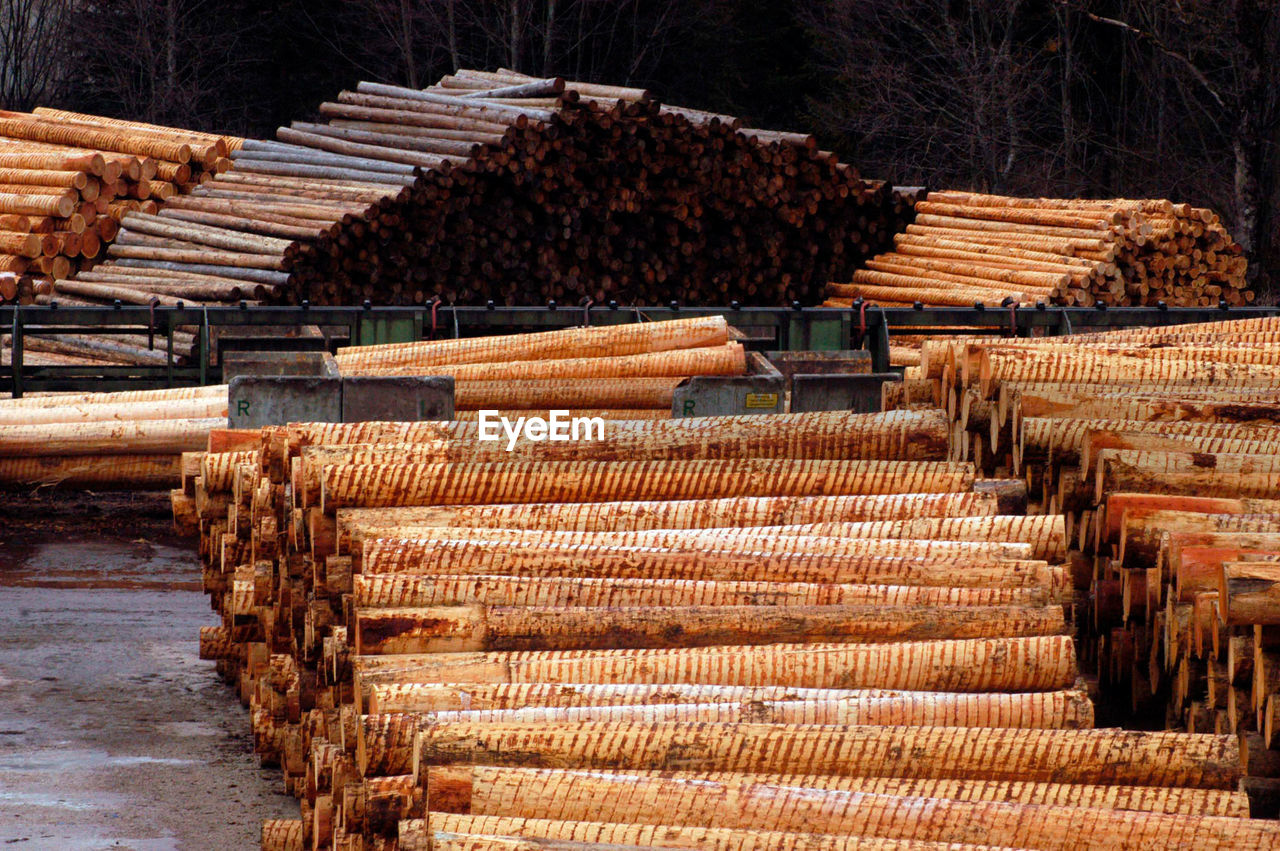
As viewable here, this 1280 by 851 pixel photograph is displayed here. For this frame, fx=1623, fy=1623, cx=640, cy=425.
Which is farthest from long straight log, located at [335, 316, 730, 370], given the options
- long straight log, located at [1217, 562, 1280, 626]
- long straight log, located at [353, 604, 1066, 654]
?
long straight log, located at [1217, 562, 1280, 626]

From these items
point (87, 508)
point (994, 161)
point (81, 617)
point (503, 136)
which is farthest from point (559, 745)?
point (994, 161)

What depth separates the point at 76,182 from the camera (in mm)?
17422

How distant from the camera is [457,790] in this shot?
3.43 metres

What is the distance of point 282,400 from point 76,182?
10592 millimetres

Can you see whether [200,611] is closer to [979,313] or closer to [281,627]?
[281,627]

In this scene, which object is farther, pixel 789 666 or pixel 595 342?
pixel 595 342

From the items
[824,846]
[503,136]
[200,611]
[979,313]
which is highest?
[503,136]

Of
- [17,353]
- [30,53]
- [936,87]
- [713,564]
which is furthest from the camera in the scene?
[30,53]

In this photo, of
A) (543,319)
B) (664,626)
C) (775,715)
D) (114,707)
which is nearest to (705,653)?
(664,626)

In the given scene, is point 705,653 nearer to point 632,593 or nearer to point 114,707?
point 632,593

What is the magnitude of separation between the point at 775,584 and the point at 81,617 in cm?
656

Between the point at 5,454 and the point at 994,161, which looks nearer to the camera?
the point at 5,454

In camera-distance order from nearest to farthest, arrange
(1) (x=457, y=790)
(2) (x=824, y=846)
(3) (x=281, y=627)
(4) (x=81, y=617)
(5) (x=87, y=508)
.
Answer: (2) (x=824, y=846) → (1) (x=457, y=790) → (3) (x=281, y=627) → (4) (x=81, y=617) → (5) (x=87, y=508)

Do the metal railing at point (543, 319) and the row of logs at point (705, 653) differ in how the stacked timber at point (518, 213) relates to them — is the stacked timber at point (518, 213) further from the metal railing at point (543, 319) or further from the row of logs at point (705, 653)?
the row of logs at point (705, 653)
